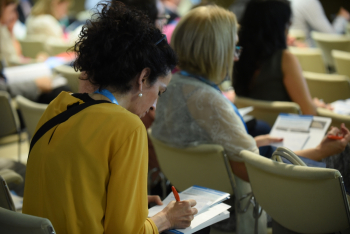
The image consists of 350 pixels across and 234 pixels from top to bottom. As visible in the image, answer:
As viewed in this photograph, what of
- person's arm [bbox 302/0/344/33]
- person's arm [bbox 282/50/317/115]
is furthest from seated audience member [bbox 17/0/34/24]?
person's arm [bbox 282/50/317/115]

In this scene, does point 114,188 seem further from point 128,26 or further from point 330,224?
point 330,224

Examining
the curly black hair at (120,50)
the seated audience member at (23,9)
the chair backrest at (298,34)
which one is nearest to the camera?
the curly black hair at (120,50)

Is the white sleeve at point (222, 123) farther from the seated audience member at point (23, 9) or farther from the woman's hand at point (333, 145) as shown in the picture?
the seated audience member at point (23, 9)

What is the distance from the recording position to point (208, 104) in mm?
1828

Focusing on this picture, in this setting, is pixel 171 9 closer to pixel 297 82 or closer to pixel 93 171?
pixel 297 82

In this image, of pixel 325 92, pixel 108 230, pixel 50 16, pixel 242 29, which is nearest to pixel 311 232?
pixel 108 230

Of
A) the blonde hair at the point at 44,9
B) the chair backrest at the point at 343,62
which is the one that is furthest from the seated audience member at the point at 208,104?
the blonde hair at the point at 44,9

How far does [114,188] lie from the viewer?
1.07 metres

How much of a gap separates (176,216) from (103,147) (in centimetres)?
37

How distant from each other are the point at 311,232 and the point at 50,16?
231 inches

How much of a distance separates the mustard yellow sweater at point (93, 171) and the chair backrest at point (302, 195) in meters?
0.58

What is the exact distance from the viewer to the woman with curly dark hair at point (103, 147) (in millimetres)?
1062

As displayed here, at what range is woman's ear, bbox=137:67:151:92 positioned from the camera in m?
1.20

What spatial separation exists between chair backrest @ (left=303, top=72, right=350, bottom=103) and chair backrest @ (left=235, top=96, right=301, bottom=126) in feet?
2.19
